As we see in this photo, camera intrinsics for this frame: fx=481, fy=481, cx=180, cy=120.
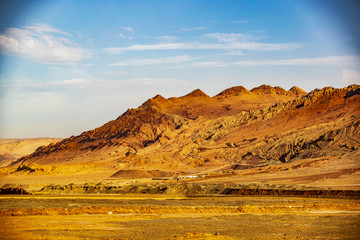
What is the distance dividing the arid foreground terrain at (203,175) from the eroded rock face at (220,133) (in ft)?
1.11

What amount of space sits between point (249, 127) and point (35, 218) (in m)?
92.3

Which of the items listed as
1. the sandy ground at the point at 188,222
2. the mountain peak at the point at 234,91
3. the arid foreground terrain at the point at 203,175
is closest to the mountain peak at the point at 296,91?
the arid foreground terrain at the point at 203,175

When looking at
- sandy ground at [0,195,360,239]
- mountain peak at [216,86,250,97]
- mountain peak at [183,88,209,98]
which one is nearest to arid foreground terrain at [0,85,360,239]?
sandy ground at [0,195,360,239]

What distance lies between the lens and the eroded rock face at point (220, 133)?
95562 mm

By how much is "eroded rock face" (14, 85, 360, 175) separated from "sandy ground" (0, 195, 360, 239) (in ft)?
169

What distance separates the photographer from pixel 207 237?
2180cm

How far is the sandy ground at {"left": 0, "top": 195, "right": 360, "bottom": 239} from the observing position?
77.3 feet

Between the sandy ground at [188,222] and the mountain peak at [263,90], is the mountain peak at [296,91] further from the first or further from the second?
the sandy ground at [188,222]

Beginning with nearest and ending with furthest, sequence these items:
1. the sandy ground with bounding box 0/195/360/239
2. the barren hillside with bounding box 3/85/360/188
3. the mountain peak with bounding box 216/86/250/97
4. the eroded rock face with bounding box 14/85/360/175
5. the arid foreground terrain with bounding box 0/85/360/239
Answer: the sandy ground with bounding box 0/195/360/239, the arid foreground terrain with bounding box 0/85/360/239, the barren hillside with bounding box 3/85/360/188, the eroded rock face with bounding box 14/85/360/175, the mountain peak with bounding box 216/86/250/97

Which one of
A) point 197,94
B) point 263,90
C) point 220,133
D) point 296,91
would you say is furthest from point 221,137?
point 296,91

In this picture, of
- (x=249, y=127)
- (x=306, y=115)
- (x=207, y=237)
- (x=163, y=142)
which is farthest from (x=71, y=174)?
(x=207, y=237)

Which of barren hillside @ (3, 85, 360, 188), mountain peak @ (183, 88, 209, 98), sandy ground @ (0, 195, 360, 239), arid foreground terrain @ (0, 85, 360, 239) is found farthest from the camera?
mountain peak @ (183, 88, 209, 98)

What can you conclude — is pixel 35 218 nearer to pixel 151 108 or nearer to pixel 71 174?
pixel 71 174

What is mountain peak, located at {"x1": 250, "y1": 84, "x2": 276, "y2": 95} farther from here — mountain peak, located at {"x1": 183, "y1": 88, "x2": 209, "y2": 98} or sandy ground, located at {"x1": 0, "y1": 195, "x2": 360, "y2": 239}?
sandy ground, located at {"x1": 0, "y1": 195, "x2": 360, "y2": 239}
